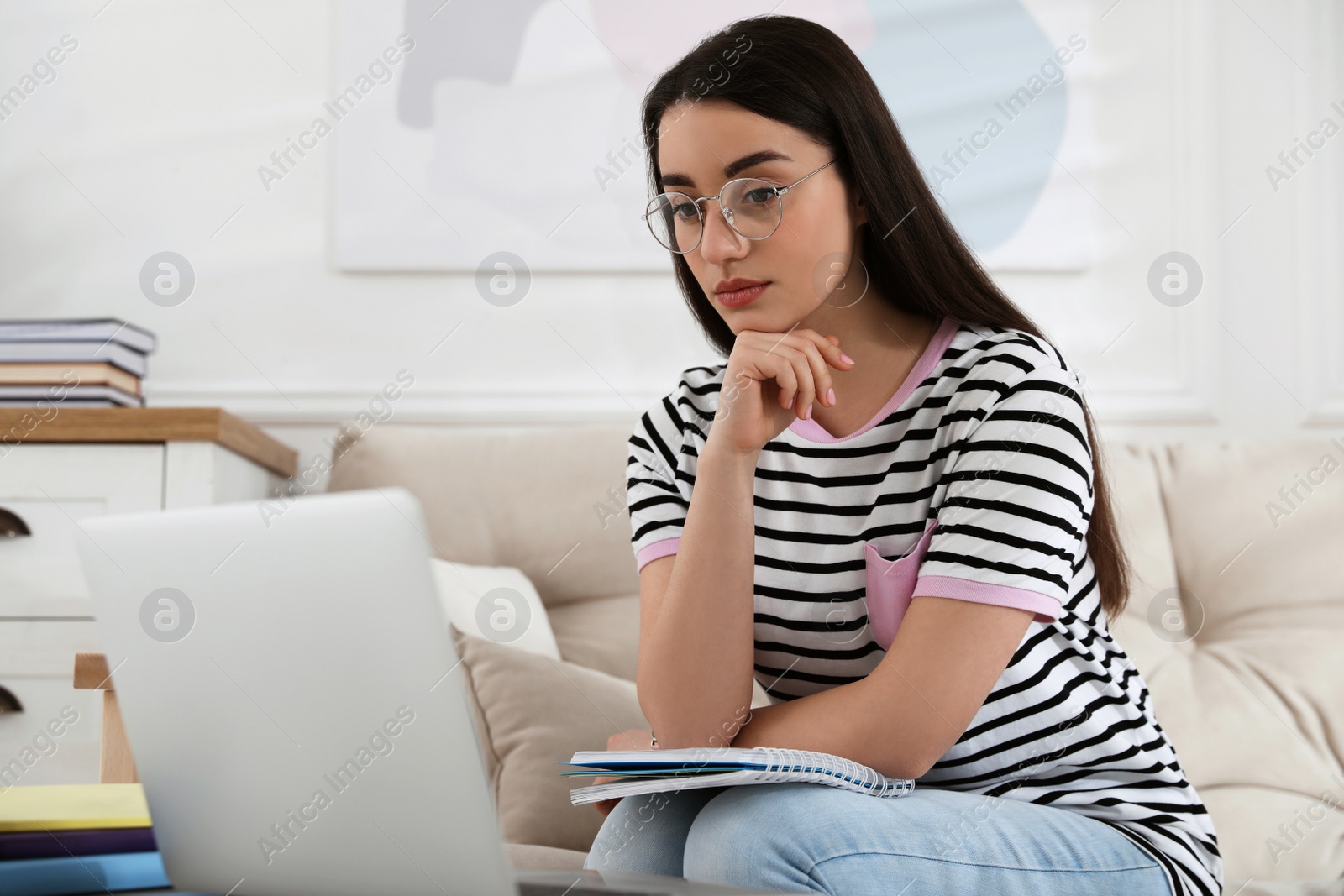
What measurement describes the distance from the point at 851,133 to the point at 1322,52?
157 cm

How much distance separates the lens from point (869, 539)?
3.32 ft

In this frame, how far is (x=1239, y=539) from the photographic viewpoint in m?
1.57

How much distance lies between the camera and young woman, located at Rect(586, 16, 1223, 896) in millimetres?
Result: 836

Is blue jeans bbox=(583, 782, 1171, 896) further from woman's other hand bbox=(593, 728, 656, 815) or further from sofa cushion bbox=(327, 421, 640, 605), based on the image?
sofa cushion bbox=(327, 421, 640, 605)

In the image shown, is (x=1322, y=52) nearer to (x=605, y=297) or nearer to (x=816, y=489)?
(x=605, y=297)

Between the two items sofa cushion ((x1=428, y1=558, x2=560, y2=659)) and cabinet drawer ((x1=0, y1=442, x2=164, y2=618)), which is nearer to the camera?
sofa cushion ((x1=428, y1=558, x2=560, y2=659))

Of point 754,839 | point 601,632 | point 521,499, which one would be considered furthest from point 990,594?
point 521,499

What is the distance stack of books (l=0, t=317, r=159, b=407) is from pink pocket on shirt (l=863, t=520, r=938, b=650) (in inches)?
51.2

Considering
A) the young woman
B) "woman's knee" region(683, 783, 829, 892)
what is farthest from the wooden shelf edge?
"woman's knee" region(683, 783, 829, 892)

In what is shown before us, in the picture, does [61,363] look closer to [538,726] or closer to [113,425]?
[113,425]

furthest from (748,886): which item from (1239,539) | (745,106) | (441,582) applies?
(1239,539)

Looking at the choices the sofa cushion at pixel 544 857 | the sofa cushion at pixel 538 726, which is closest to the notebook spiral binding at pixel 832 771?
the sofa cushion at pixel 544 857

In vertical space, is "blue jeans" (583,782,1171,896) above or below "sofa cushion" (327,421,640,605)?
below

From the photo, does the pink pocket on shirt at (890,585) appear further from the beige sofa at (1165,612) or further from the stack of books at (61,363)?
the stack of books at (61,363)
